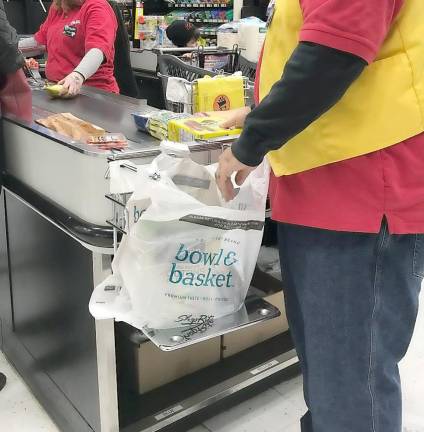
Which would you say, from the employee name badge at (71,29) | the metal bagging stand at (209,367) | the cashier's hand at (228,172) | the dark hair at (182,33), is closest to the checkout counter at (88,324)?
the metal bagging stand at (209,367)

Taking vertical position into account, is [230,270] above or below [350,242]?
below

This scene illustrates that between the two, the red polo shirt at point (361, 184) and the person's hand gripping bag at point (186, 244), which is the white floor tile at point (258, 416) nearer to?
the person's hand gripping bag at point (186, 244)

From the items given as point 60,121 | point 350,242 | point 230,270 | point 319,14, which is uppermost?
point 319,14

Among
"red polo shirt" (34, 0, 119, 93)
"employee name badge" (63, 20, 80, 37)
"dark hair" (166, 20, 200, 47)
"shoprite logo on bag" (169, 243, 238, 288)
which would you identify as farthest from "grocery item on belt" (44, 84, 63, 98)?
"dark hair" (166, 20, 200, 47)

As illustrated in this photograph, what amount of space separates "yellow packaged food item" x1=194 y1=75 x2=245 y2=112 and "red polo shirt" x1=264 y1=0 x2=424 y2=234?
2.21 feet

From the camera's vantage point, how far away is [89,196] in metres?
1.44

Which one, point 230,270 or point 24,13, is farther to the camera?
point 24,13

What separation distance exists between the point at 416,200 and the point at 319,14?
0.39 metres

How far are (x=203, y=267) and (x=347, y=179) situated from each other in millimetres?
392

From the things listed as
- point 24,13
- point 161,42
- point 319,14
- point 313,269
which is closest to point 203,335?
point 313,269

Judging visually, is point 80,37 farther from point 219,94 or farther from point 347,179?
point 347,179

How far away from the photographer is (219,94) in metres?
1.81

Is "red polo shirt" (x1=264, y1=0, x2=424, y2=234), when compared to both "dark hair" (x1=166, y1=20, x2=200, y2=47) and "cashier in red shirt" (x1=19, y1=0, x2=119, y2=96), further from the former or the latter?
"dark hair" (x1=166, y1=20, x2=200, y2=47)

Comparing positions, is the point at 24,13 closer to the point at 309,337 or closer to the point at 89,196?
the point at 89,196
